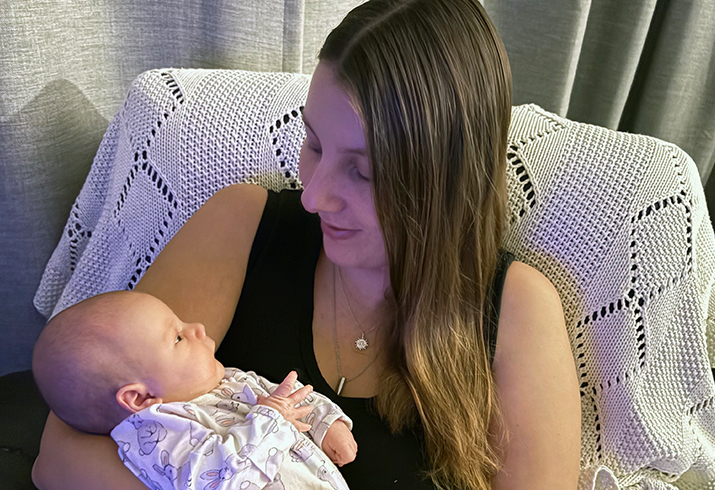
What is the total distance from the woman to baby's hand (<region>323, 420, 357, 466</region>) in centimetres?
9

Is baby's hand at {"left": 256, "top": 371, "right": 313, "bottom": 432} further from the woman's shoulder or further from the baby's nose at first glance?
the woman's shoulder

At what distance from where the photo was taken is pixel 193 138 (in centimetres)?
137

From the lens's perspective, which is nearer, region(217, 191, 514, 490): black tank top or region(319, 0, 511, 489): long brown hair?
region(319, 0, 511, 489): long brown hair

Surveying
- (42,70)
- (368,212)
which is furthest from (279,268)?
(42,70)

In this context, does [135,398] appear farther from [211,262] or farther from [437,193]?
[437,193]

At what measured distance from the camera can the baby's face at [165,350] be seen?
0.96m

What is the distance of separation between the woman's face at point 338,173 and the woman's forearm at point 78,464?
47 centimetres

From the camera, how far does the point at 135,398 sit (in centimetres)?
96

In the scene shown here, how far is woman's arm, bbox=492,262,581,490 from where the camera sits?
1.08 meters

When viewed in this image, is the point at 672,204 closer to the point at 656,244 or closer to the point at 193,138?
the point at 656,244

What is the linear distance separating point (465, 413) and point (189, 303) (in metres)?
0.54

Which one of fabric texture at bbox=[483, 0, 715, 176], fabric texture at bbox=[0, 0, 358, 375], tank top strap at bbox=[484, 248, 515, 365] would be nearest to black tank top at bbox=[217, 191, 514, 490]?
tank top strap at bbox=[484, 248, 515, 365]

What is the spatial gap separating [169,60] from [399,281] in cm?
86

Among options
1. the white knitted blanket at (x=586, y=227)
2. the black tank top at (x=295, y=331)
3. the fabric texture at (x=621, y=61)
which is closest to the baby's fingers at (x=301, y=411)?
the black tank top at (x=295, y=331)
